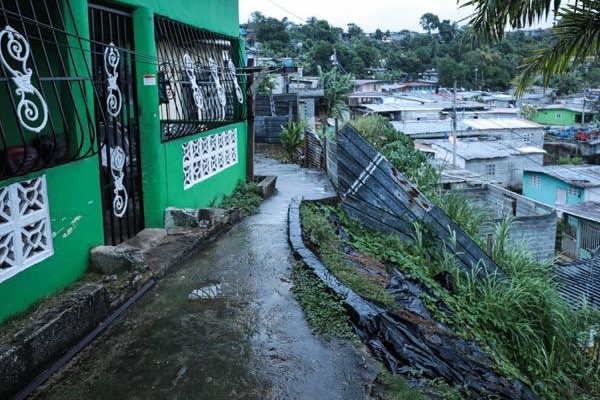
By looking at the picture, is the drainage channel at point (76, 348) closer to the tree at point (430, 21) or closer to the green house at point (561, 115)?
the green house at point (561, 115)

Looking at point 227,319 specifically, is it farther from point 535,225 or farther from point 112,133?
point 535,225

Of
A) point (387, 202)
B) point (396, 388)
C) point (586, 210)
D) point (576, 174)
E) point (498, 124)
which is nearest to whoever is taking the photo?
point (396, 388)

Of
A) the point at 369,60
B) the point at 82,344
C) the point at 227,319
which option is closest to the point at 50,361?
the point at 82,344

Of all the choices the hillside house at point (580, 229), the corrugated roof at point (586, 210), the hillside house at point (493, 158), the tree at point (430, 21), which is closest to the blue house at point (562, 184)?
the hillside house at point (493, 158)

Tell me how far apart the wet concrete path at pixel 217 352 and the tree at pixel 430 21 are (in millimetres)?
89772

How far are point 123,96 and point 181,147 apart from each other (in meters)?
1.45

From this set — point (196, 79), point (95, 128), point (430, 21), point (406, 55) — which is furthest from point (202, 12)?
point (430, 21)

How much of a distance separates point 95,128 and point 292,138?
1099cm

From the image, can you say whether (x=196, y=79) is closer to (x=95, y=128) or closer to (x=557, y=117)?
(x=95, y=128)

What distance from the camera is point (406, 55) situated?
71.9 meters

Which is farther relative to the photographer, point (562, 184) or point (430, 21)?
point (430, 21)

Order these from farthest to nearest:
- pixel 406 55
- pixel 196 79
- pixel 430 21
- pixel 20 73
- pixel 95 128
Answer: pixel 430 21 < pixel 406 55 < pixel 196 79 < pixel 95 128 < pixel 20 73

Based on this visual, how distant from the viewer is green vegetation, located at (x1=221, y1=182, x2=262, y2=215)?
9.32 meters

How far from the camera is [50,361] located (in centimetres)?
393
